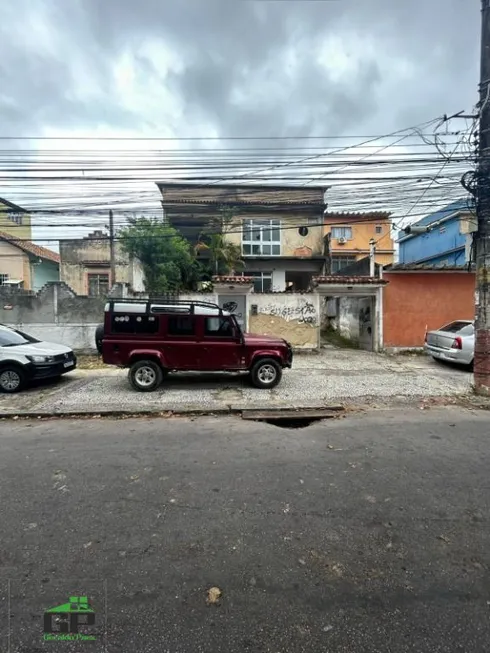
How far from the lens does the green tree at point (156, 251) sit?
16.8 meters

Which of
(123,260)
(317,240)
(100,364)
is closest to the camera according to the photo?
(100,364)

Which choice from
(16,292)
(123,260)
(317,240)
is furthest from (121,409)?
(317,240)

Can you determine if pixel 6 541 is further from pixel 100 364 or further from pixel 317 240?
pixel 317 240

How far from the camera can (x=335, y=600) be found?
7.23ft

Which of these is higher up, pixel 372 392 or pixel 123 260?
pixel 123 260

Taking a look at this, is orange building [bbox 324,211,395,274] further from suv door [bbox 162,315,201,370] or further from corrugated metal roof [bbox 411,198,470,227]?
suv door [bbox 162,315,201,370]

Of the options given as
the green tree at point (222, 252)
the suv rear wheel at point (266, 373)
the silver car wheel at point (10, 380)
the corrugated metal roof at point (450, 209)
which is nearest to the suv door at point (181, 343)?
the suv rear wheel at point (266, 373)

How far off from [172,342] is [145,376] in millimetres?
998

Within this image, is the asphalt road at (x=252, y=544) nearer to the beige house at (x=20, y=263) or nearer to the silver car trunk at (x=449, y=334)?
the silver car trunk at (x=449, y=334)

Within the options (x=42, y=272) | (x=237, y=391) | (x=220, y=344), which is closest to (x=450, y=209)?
(x=220, y=344)

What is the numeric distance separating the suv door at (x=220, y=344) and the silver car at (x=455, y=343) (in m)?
6.92

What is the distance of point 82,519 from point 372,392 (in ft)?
22.0

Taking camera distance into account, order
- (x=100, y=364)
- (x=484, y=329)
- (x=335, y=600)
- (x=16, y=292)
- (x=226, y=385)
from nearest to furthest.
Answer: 1. (x=335, y=600)
2. (x=484, y=329)
3. (x=226, y=385)
4. (x=100, y=364)
5. (x=16, y=292)

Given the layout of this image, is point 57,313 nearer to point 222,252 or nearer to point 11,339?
point 11,339
